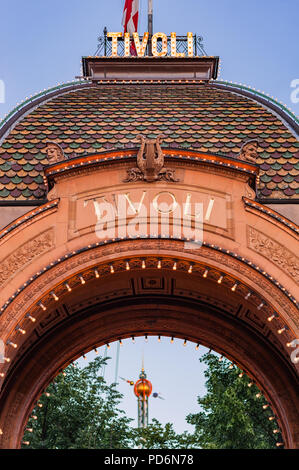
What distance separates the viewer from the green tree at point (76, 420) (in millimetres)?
35031

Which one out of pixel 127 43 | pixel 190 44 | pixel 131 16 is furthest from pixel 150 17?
pixel 190 44

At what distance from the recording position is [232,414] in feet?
109

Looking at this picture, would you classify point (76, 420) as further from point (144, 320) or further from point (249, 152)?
point (249, 152)

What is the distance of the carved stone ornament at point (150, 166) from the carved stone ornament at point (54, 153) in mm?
1649

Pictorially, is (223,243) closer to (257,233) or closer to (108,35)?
(257,233)

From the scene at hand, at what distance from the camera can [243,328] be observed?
786 inches

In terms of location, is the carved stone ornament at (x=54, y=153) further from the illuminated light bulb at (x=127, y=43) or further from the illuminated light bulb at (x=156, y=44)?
the illuminated light bulb at (x=156, y=44)

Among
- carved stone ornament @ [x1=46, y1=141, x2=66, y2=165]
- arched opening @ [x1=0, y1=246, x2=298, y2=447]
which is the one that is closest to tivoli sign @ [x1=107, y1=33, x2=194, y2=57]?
carved stone ornament @ [x1=46, y1=141, x2=66, y2=165]

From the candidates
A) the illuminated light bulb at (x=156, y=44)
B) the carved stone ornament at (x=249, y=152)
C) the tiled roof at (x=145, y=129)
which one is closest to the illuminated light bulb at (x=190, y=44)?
the illuminated light bulb at (x=156, y=44)

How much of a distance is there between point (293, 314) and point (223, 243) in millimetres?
2117

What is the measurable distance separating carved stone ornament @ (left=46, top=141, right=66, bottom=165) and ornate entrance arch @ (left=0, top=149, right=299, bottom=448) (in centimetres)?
43

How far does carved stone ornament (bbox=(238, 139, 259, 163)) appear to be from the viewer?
18.2 metres
